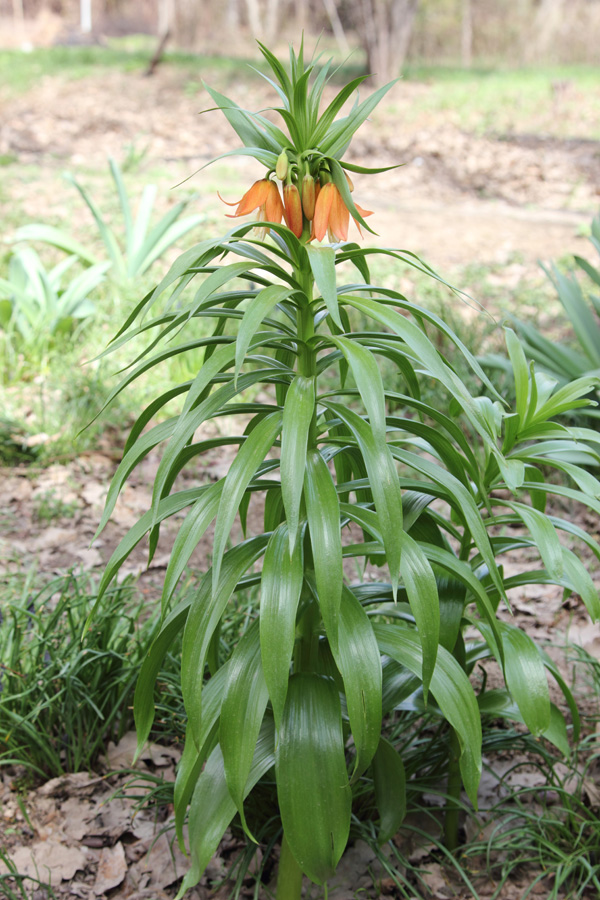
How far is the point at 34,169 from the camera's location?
6.45 meters

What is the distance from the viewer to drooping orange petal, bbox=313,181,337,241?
42.4 inches

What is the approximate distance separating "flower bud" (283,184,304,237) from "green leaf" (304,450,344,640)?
15.2 inches

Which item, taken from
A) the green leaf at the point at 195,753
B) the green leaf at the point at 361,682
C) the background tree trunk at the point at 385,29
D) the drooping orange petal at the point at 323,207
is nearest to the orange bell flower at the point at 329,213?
the drooping orange petal at the point at 323,207

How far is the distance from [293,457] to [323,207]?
378 mm

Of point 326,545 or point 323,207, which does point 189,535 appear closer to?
point 326,545

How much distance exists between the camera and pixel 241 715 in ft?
3.72

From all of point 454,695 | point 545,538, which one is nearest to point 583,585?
point 545,538

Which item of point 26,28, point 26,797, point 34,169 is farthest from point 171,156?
point 26,28

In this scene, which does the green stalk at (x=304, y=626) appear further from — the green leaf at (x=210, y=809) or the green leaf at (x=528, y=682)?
the green leaf at (x=528, y=682)

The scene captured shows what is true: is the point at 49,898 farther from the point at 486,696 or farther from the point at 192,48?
the point at 192,48

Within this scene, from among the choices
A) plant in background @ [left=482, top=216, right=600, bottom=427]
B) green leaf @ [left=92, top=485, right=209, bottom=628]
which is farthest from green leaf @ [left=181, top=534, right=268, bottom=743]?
plant in background @ [left=482, top=216, right=600, bottom=427]

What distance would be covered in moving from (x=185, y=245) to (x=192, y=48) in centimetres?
997

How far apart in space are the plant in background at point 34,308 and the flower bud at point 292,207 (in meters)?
2.46

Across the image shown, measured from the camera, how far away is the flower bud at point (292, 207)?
1086 mm
